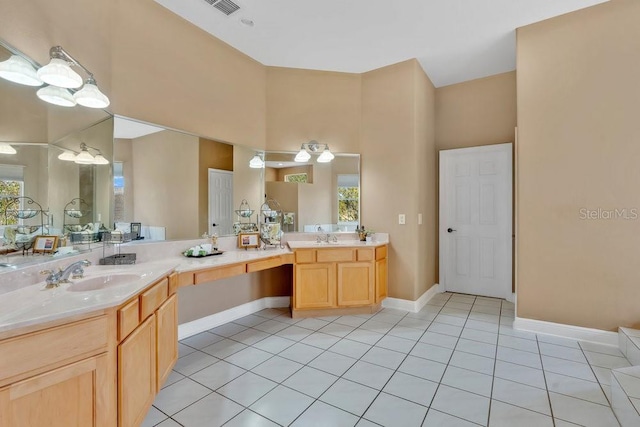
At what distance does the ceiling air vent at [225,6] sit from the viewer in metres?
2.62

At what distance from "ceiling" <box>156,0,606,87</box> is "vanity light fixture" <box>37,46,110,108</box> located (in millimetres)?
1326

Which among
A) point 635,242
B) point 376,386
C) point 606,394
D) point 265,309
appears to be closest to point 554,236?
point 635,242

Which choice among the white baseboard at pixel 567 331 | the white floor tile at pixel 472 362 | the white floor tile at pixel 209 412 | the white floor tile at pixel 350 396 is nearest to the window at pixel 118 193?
the white floor tile at pixel 209 412

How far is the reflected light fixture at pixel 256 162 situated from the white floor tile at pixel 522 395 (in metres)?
3.19

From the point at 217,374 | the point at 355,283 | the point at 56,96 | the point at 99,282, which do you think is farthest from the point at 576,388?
the point at 56,96

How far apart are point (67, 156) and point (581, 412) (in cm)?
381

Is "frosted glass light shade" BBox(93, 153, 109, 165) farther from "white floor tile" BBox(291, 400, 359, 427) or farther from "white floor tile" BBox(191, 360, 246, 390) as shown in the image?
"white floor tile" BBox(291, 400, 359, 427)

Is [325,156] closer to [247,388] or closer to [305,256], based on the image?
[305,256]

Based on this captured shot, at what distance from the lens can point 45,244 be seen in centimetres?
184

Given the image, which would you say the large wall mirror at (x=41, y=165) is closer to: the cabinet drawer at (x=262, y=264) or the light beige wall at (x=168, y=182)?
the light beige wall at (x=168, y=182)

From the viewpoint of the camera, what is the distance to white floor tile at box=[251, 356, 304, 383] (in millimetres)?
2218

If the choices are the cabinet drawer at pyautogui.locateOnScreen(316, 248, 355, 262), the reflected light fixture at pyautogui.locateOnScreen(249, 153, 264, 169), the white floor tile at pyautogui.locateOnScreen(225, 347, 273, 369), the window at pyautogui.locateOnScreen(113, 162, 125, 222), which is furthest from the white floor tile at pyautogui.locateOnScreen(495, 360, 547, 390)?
the window at pyautogui.locateOnScreen(113, 162, 125, 222)

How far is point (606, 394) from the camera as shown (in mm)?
1970

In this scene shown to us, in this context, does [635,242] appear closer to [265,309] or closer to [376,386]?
[376,386]
